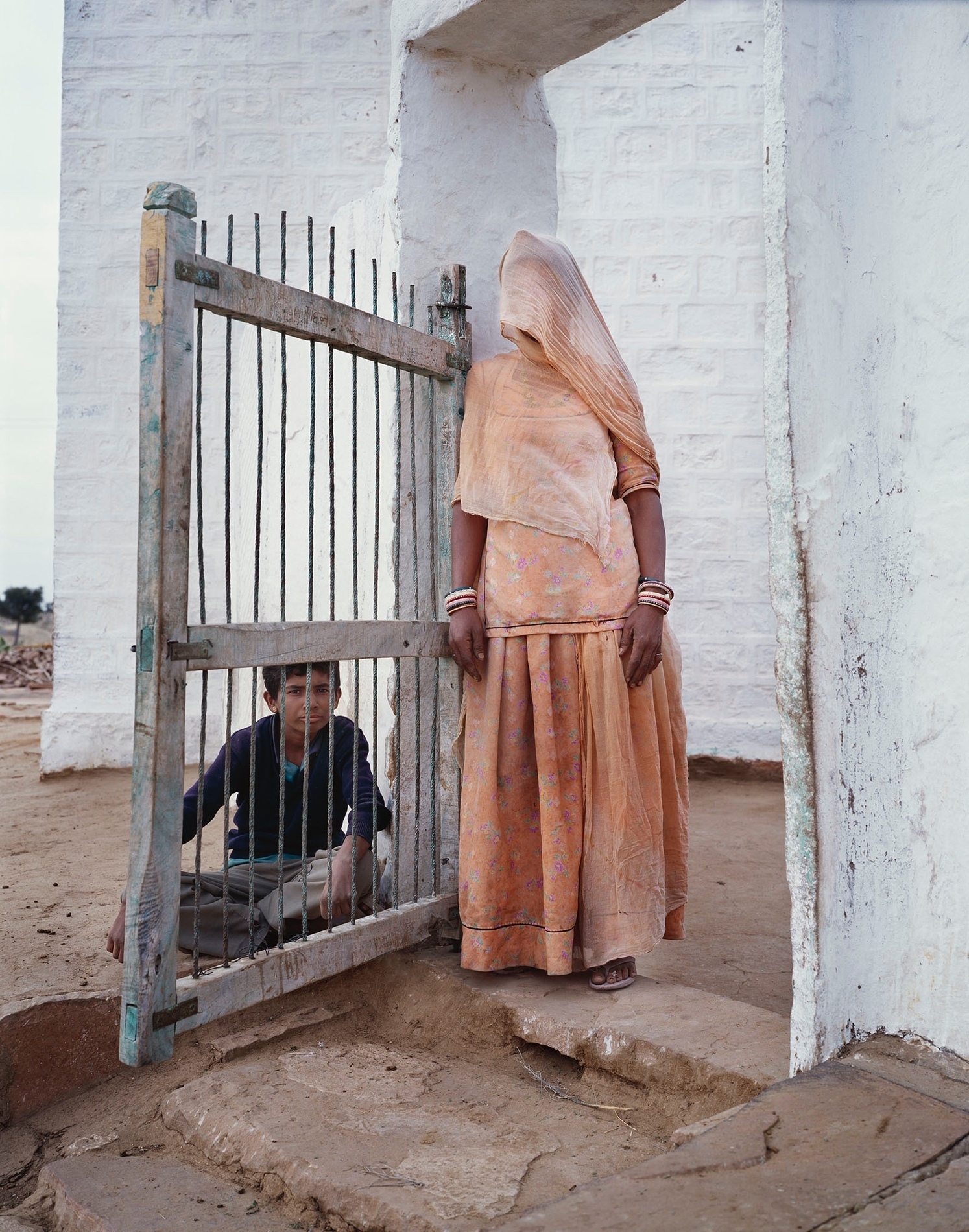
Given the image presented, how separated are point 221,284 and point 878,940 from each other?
5.83ft

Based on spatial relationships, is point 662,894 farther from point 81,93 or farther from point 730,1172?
point 81,93

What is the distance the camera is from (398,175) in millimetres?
2924

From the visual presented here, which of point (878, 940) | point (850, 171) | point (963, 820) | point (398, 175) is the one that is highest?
point (398, 175)

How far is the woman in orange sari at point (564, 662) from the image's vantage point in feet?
8.32

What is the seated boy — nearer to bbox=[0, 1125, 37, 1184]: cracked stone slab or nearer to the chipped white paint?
bbox=[0, 1125, 37, 1184]: cracked stone slab

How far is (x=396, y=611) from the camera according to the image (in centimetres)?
286

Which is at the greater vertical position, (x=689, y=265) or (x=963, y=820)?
(x=689, y=265)

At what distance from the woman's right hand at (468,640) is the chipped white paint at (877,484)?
905mm

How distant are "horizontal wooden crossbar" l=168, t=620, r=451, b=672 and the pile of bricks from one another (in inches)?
313

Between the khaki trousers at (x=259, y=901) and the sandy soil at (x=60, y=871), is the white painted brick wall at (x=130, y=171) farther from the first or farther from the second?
the khaki trousers at (x=259, y=901)

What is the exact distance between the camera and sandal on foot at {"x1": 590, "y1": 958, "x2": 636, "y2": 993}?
8.35 ft

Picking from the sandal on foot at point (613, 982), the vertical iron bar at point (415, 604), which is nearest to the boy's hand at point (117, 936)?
the vertical iron bar at point (415, 604)

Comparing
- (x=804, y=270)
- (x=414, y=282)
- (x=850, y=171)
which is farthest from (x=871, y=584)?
(x=414, y=282)

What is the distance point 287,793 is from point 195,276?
138cm
